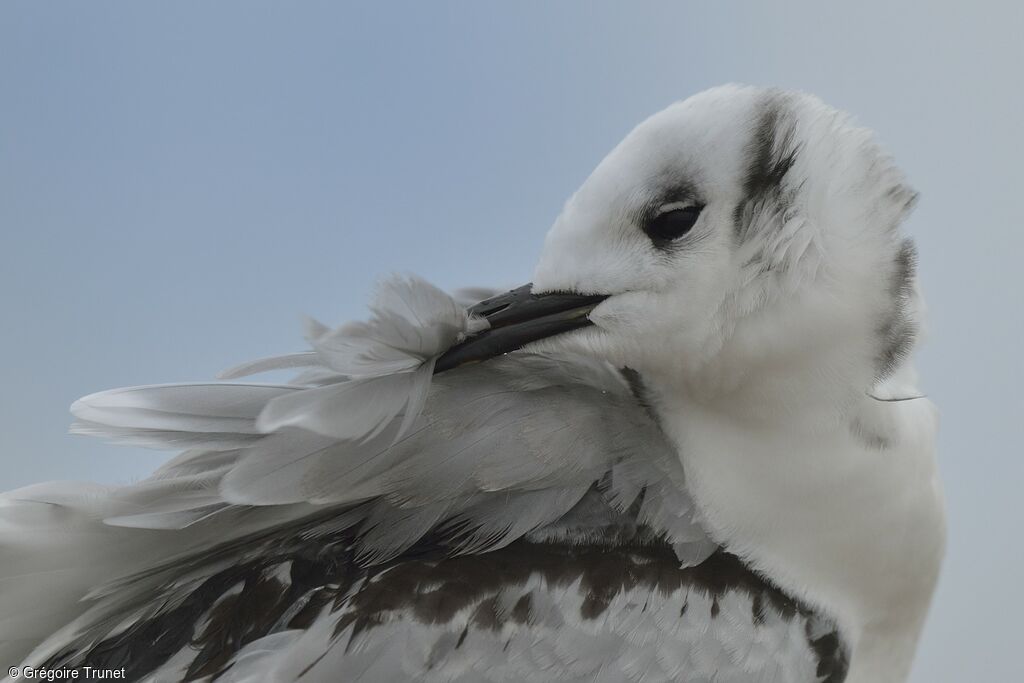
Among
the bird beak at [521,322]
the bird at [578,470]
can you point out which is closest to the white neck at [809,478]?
the bird at [578,470]

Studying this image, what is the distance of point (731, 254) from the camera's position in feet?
3.91

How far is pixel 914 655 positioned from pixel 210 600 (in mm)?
923

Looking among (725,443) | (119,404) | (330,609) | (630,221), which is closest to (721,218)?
(630,221)

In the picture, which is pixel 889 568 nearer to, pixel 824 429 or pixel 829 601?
pixel 829 601

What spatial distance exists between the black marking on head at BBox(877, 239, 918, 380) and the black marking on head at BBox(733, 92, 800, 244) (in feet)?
0.55

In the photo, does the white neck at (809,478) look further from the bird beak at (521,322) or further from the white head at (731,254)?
the bird beak at (521,322)

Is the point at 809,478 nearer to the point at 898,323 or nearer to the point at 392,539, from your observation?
the point at 898,323

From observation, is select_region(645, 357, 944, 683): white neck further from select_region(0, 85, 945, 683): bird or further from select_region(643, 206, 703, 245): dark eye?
select_region(643, 206, 703, 245): dark eye

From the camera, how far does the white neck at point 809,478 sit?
1237 mm

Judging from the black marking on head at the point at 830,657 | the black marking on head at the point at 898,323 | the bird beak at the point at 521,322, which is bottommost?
the black marking on head at the point at 830,657

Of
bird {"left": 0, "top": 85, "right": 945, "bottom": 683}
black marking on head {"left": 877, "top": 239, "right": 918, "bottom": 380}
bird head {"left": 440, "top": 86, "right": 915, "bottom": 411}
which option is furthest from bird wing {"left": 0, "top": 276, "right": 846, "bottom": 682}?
black marking on head {"left": 877, "top": 239, "right": 918, "bottom": 380}

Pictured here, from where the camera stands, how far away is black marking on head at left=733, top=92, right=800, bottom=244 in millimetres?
1193

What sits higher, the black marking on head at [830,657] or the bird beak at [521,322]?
the bird beak at [521,322]

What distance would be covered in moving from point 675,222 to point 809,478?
342 mm
